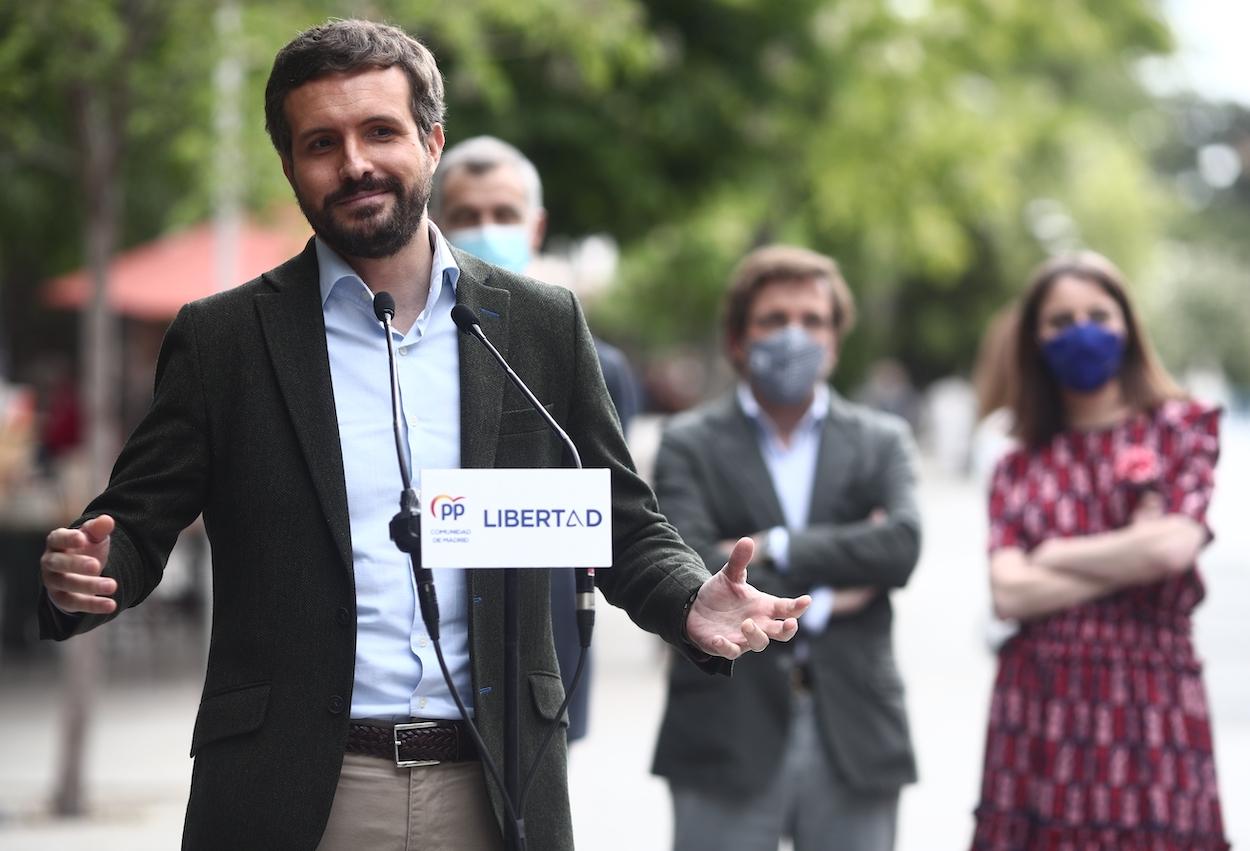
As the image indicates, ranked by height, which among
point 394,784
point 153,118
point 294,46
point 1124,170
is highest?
point 1124,170

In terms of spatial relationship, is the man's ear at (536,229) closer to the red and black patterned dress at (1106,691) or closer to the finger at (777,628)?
the red and black patterned dress at (1106,691)

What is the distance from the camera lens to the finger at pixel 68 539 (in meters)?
2.66

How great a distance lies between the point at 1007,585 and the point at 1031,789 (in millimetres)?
541

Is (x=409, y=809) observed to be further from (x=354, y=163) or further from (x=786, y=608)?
(x=354, y=163)

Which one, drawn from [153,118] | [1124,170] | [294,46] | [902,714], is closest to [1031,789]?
[902,714]

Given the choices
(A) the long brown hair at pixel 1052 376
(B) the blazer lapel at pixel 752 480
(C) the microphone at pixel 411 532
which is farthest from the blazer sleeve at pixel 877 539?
(C) the microphone at pixel 411 532

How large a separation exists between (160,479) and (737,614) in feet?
3.23

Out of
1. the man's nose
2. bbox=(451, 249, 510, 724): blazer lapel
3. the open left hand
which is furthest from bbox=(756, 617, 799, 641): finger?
the man's nose

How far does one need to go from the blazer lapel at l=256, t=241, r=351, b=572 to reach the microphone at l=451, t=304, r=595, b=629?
251mm

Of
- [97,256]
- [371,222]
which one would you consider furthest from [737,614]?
[97,256]

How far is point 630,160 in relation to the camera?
14.3 metres

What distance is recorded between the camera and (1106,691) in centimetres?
457

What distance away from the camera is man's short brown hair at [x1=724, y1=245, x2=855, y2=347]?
16.6 feet

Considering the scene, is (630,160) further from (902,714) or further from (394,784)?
(394,784)
